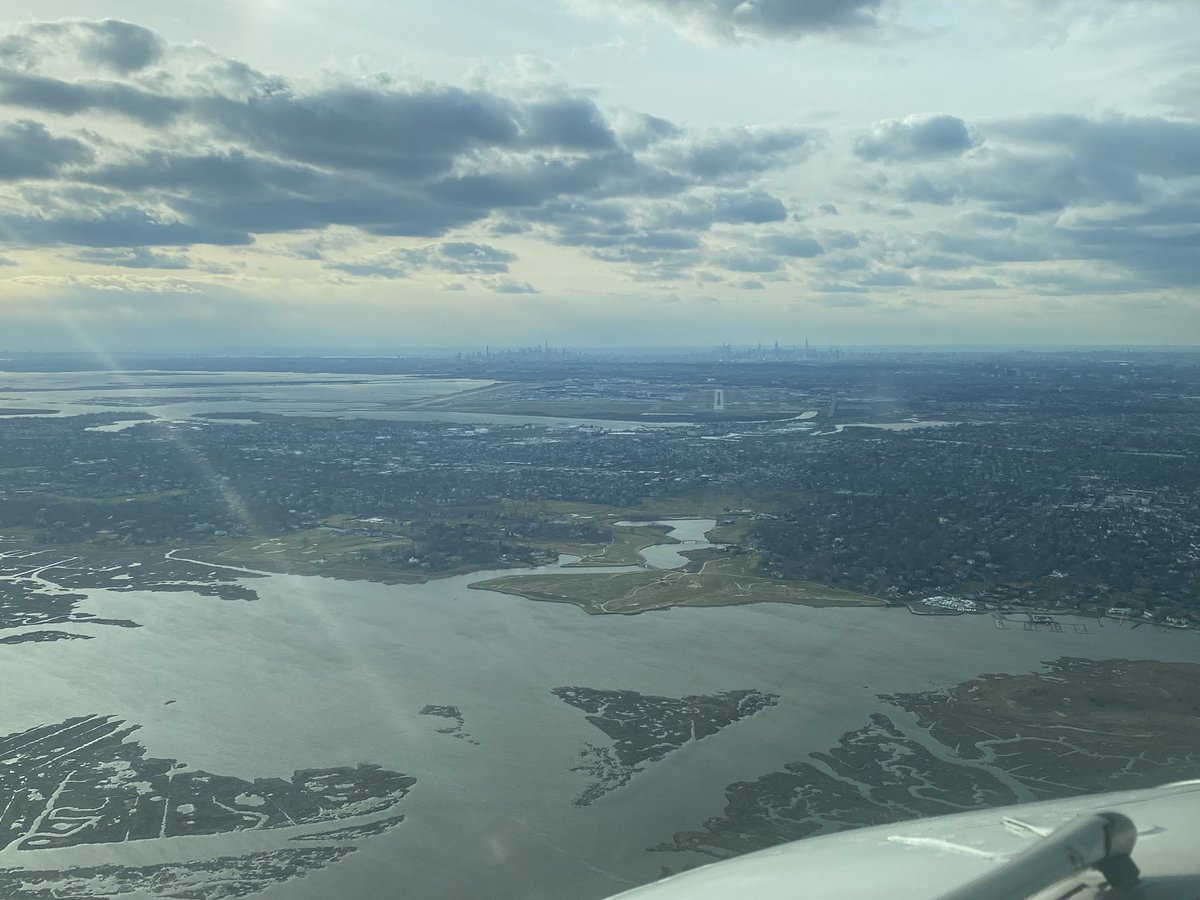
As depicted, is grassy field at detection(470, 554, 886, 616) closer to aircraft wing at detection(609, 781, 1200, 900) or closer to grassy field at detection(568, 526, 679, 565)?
grassy field at detection(568, 526, 679, 565)

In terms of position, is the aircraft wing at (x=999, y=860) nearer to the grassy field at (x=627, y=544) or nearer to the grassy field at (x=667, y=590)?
the grassy field at (x=667, y=590)

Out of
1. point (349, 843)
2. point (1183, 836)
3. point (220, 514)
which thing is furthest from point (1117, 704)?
point (220, 514)

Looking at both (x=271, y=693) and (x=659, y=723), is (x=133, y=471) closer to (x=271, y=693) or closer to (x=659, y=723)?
(x=271, y=693)

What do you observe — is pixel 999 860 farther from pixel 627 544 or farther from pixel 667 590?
pixel 627 544

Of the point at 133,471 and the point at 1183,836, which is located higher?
the point at 1183,836

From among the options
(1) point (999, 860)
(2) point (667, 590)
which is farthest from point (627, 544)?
(1) point (999, 860)

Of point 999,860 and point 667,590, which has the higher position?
point 999,860

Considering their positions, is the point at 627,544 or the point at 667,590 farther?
the point at 627,544

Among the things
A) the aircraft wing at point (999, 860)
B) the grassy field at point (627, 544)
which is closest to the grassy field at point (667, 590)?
the grassy field at point (627, 544)

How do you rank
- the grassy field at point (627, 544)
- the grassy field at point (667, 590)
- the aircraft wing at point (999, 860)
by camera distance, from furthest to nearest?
the grassy field at point (627, 544) → the grassy field at point (667, 590) → the aircraft wing at point (999, 860)
